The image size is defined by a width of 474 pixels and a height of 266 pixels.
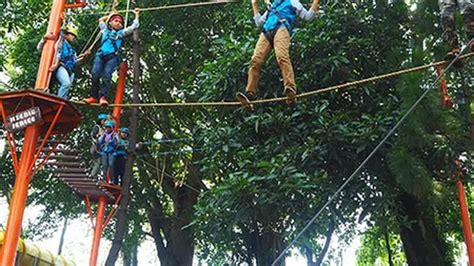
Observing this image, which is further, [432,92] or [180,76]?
[180,76]

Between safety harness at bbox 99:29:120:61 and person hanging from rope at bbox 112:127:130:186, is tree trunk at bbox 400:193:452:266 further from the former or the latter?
safety harness at bbox 99:29:120:61

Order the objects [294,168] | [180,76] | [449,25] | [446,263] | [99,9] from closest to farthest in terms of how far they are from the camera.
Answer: [449,25] < [294,168] < [446,263] < [99,9] < [180,76]

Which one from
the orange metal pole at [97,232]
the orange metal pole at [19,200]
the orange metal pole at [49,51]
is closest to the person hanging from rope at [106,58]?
the orange metal pole at [49,51]

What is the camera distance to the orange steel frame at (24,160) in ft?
17.3

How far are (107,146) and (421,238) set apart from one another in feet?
14.4

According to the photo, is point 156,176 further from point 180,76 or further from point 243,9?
point 243,9

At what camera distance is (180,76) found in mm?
10242

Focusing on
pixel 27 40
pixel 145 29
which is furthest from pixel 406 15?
pixel 27 40

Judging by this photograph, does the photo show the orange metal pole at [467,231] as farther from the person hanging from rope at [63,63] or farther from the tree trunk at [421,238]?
the person hanging from rope at [63,63]

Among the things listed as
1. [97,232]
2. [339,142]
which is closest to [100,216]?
[97,232]

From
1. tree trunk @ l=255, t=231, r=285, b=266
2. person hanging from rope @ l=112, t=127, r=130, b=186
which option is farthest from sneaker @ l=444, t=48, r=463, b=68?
person hanging from rope @ l=112, t=127, r=130, b=186

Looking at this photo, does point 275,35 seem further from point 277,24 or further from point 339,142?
point 339,142

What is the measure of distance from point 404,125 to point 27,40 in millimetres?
7577

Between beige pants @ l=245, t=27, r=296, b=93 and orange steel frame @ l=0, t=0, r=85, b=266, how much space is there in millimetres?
2210
